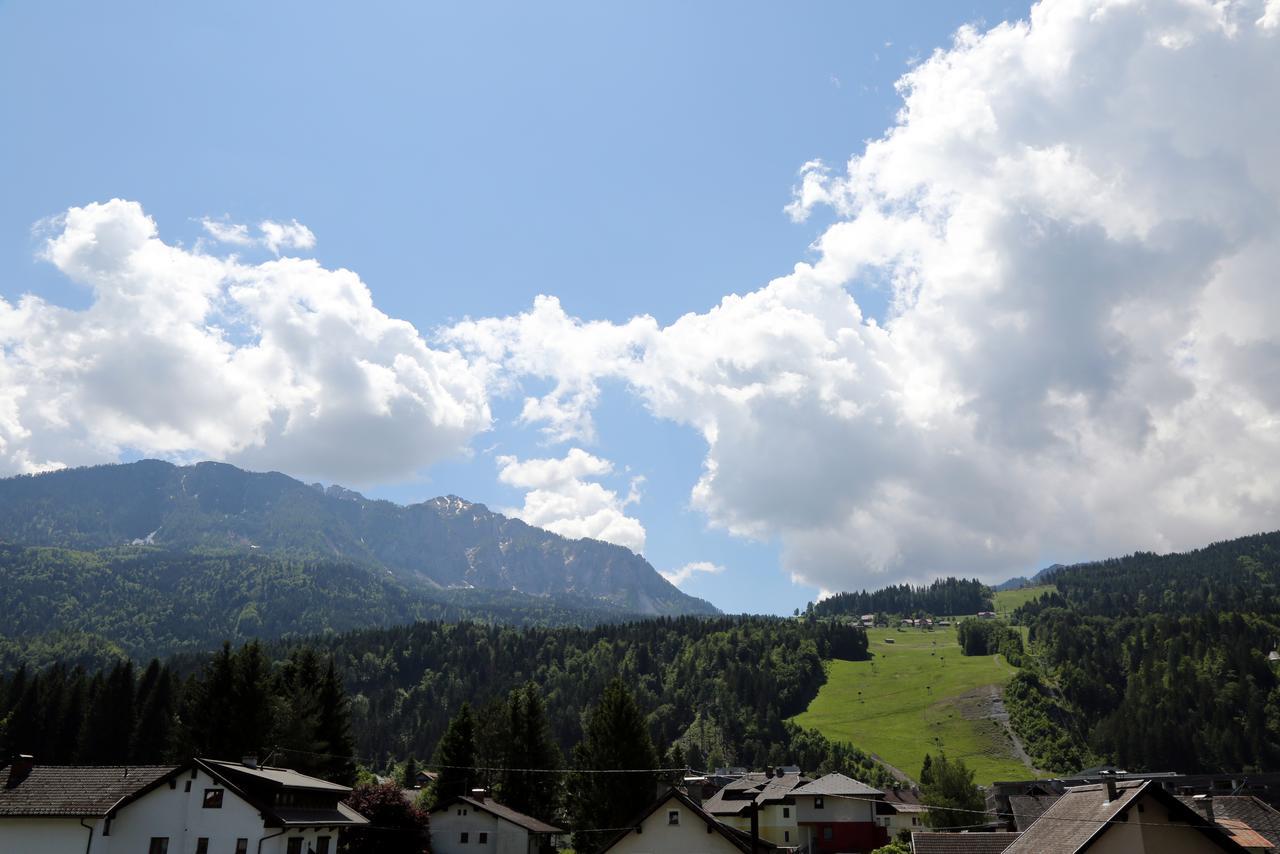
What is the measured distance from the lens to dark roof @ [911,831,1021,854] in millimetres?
55344

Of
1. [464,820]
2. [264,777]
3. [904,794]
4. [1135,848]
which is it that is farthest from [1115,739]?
[264,777]

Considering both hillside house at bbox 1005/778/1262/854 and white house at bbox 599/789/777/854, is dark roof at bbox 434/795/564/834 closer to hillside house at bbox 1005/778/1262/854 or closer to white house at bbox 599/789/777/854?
white house at bbox 599/789/777/854

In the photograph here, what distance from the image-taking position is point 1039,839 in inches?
1683

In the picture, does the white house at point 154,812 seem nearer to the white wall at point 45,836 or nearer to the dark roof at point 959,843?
the white wall at point 45,836

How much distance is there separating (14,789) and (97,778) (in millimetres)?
4782

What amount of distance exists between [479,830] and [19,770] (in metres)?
35.2

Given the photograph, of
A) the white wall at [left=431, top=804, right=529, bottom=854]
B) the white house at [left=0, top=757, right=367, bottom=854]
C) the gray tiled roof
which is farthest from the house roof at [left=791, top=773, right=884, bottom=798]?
the white house at [left=0, top=757, right=367, bottom=854]

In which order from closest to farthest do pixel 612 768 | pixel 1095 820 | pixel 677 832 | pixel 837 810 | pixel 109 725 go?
pixel 1095 820, pixel 677 832, pixel 612 768, pixel 837 810, pixel 109 725

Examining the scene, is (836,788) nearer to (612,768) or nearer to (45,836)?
(612,768)

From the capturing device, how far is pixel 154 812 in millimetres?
54281

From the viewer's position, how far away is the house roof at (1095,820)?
39.7m

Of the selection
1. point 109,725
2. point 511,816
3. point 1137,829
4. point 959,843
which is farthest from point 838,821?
point 109,725

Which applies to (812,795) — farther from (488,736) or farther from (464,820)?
(488,736)

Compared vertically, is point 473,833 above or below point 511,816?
below
